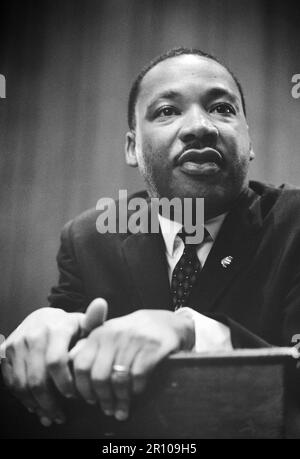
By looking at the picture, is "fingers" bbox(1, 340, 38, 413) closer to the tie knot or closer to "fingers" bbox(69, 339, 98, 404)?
"fingers" bbox(69, 339, 98, 404)

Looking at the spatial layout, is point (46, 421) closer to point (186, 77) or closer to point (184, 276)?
point (184, 276)

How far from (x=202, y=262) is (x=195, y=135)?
0.29m

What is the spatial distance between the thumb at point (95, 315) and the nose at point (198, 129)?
0.54m

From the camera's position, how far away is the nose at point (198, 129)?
1044 millimetres

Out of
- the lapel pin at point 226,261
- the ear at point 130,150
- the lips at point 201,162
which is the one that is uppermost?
the ear at point 130,150

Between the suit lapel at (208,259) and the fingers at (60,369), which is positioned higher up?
the suit lapel at (208,259)

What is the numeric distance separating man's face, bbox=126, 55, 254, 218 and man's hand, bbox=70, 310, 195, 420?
1.69 feet

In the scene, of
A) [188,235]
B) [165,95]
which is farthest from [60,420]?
[165,95]

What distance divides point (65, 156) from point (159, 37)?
1.48 ft

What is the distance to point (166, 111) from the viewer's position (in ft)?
3.65

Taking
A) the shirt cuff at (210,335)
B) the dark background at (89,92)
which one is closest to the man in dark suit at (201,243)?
the shirt cuff at (210,335)

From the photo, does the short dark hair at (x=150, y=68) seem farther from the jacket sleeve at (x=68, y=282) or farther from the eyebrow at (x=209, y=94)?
the jacket sleeve at (x=68, y=282)

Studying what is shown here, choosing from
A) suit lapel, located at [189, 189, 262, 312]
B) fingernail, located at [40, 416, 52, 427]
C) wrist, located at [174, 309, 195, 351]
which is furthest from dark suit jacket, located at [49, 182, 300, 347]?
fingernail, located at [40, 416, 52, 427]
